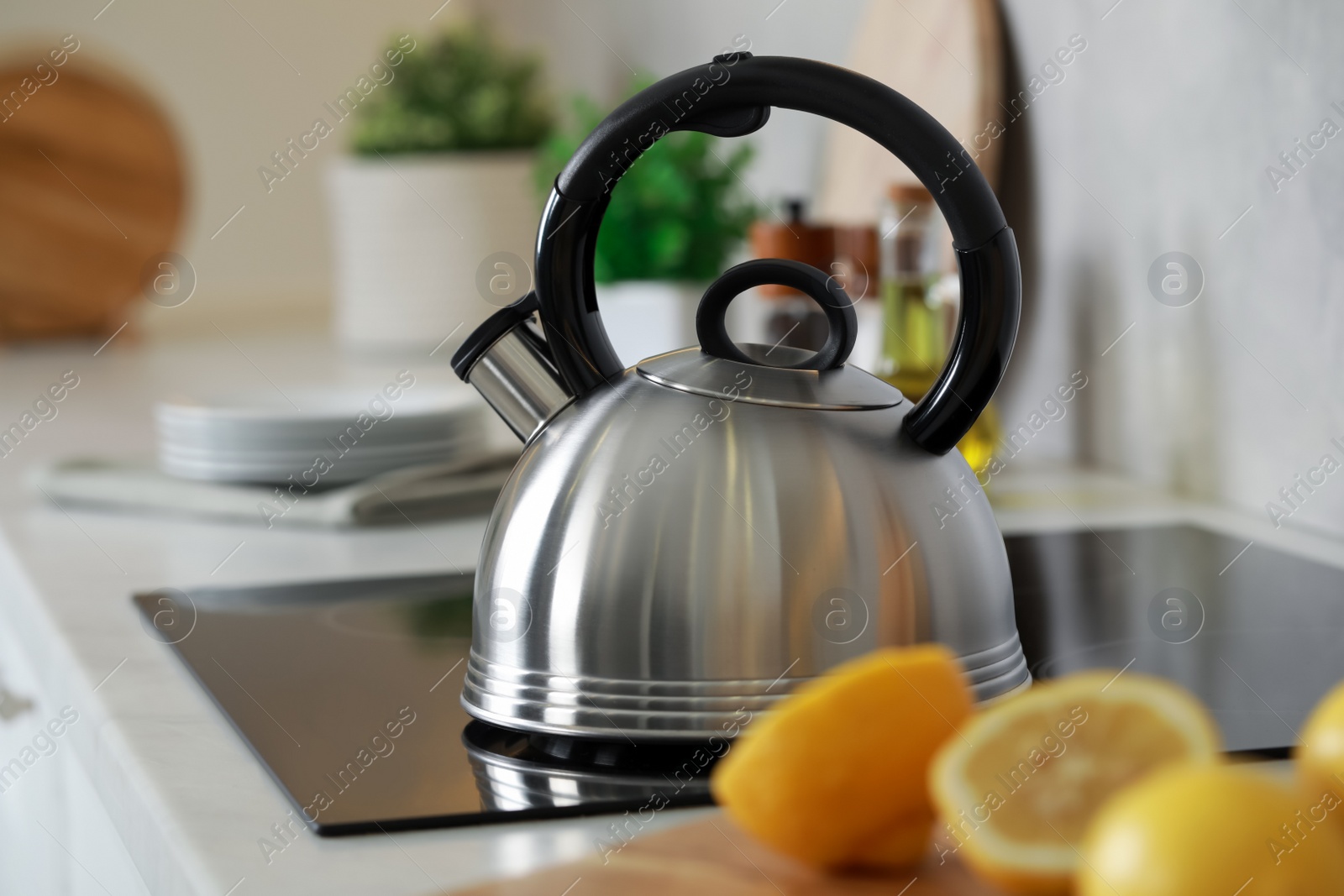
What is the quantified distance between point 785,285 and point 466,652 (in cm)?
26

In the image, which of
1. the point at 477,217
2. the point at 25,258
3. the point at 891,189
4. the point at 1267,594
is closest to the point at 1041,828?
the point at 1267,594

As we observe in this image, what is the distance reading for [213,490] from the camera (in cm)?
110

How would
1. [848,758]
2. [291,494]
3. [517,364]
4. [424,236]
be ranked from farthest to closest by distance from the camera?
[424,236] < [291,494] < [517,364] < [848,758]

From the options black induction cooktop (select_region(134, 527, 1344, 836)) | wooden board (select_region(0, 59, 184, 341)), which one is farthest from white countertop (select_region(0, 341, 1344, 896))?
wooden board (select_region(0, 59, 184, 341))

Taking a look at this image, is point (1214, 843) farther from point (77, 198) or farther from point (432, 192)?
point (77, 198)

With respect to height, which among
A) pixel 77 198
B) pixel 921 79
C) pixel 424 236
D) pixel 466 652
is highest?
pixel 77 198

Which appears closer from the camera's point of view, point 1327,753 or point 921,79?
point 1327,753

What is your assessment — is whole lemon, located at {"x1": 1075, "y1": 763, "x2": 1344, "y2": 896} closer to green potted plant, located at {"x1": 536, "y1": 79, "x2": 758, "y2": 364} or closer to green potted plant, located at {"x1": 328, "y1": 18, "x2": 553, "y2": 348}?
green potted plant, located at {"x1": 536, "y1": 79, "x2": 758, "y2": 364}

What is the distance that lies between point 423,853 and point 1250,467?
2.45 ft

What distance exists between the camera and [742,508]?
53 cm

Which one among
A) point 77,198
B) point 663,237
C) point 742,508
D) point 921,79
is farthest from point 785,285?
point 77,198

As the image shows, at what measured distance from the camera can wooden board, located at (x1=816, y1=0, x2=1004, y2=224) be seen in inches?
49.3

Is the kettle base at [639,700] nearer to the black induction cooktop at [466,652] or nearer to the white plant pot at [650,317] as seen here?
the black induction cooktop at [466,652]

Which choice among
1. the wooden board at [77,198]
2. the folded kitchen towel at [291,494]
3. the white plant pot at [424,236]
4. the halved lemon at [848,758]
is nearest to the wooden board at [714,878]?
the halved lemon at [848,758]
